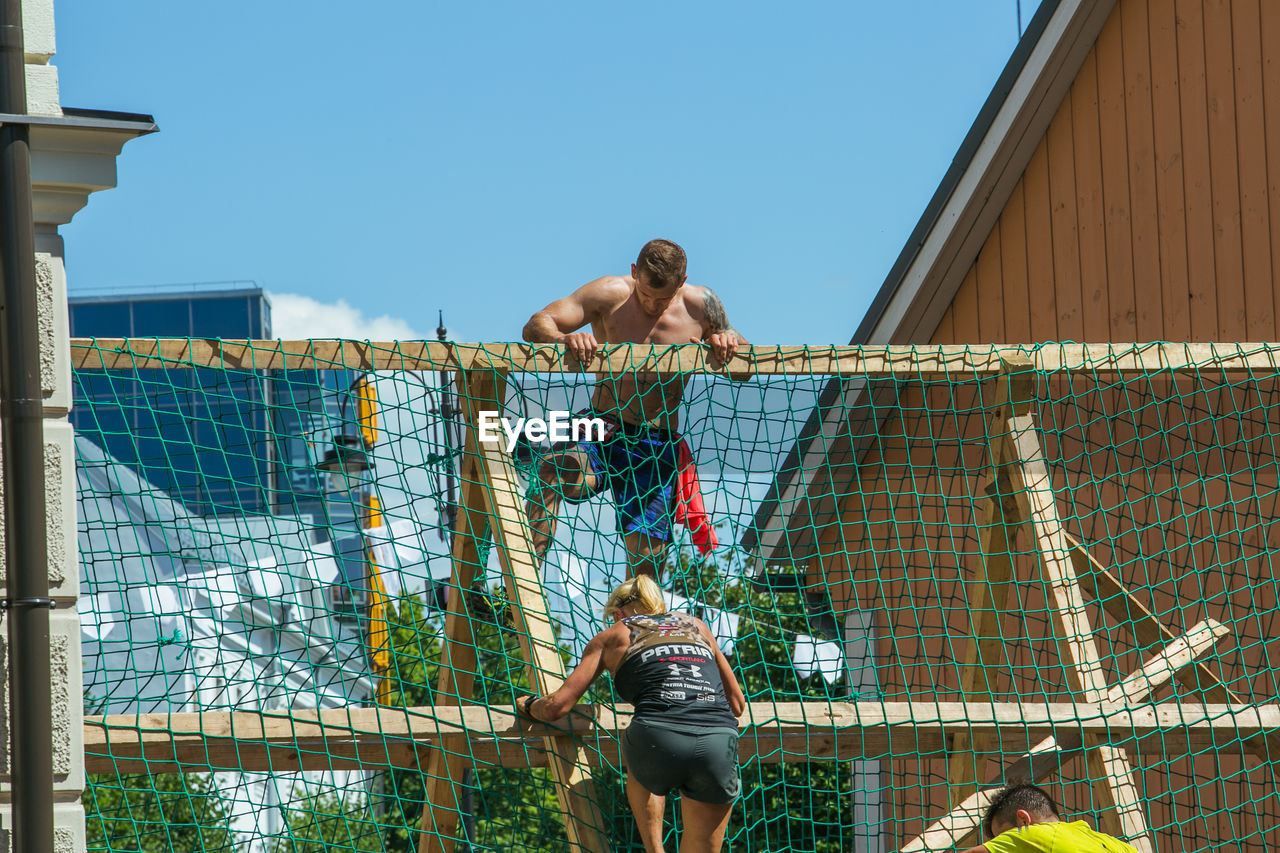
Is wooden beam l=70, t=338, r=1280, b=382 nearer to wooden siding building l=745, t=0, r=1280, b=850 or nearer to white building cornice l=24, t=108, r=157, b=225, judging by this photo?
wooden siding building l=745, t=0, r=1280, b=850

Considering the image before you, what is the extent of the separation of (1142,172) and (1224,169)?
67cm

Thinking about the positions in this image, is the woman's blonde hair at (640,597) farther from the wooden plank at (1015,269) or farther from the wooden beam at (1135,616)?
the wooden plank at (1015,269)

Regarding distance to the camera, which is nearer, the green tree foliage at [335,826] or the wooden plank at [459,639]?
the green tree foliage at [335,826]

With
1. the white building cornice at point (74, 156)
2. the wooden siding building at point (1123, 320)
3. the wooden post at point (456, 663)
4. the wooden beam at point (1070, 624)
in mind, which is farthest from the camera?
the wooden siding building at point (1123, 320)

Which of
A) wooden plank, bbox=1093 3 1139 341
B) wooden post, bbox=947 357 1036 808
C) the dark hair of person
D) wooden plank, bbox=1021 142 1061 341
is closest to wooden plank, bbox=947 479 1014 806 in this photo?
Result: wooden post, bbox=947 357 1036 808

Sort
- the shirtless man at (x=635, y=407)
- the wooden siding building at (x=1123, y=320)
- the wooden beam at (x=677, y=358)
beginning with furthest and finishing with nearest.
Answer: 1. the wooden siding building at (x=1123, y=320)
2. the shirtless man at (x=635, y=407)
3. the wooden beam at (x=677, y=358)

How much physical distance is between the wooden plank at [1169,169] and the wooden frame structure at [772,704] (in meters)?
1.61

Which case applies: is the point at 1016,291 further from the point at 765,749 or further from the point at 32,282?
the point at 32,282

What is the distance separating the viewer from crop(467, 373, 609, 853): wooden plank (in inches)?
193

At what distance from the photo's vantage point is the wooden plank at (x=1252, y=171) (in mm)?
6723

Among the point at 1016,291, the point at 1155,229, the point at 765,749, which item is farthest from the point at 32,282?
the point at 1016,291

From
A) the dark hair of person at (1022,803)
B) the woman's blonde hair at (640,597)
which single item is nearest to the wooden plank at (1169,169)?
the dark hair of person at (1022,803)

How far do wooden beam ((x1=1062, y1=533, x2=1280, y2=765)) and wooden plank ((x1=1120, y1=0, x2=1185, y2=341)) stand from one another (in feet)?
4.75

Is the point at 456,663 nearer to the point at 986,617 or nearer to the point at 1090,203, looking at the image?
the point at 986,617
